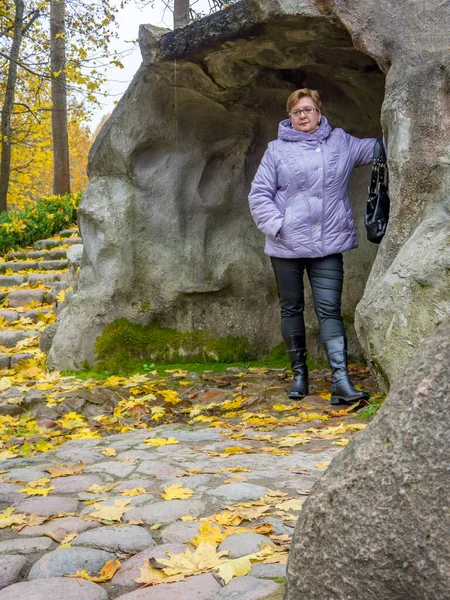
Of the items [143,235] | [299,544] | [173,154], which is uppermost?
[173,154]

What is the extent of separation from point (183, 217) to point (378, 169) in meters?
2.57

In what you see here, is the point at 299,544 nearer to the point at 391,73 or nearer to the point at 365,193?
the point at 391,73

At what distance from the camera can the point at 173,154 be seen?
7.10m

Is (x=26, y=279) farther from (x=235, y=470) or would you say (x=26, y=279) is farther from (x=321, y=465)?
(x=321, y=465)

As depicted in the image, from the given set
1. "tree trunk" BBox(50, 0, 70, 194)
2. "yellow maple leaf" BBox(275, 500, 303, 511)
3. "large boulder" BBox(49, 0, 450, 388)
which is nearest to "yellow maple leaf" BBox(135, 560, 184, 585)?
"yellow maple leaf" BBox(275, 500, 303, 511)

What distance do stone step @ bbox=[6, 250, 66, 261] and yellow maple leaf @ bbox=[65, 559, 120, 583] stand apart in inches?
368

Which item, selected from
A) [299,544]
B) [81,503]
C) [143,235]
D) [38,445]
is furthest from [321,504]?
[143,235]

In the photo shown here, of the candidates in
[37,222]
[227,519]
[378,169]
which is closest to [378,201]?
[378,169]

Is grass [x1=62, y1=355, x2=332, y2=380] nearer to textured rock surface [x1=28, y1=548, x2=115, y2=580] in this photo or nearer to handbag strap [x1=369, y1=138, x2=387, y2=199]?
handbag strap [x1=369, y1=138, x2=387, y2=199]

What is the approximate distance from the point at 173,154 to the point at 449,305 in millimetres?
3767

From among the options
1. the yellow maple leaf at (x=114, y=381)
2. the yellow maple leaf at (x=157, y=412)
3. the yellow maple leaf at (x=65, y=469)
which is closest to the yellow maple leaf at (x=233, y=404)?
the yellow maple leaf at (x=157, y=412)

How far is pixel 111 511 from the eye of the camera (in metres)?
3.00

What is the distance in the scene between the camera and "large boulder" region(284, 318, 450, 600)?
1.40 meters

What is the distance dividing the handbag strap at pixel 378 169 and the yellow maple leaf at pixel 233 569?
340 centimetres
